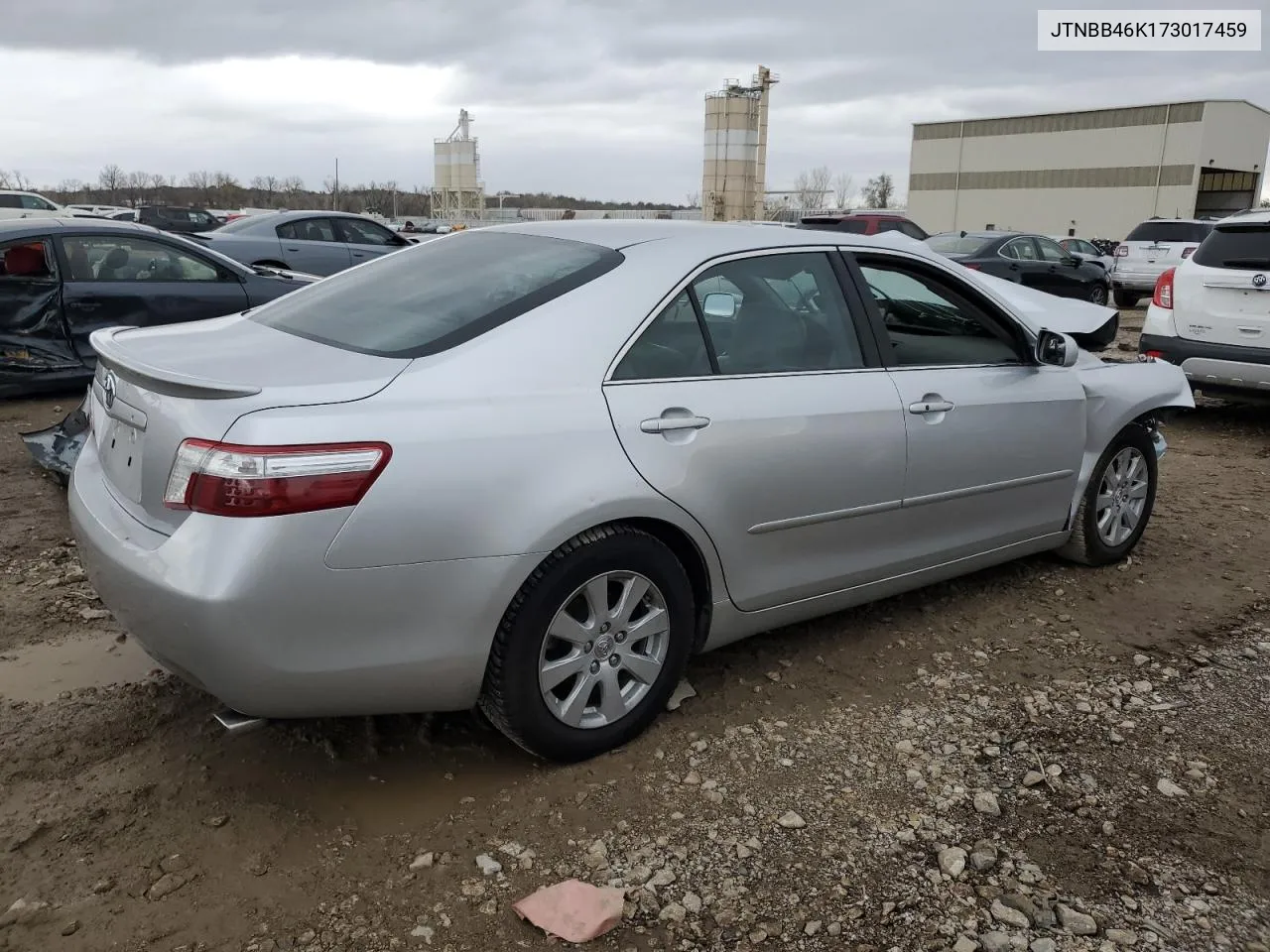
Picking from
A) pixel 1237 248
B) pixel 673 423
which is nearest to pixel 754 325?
pixel 673 423

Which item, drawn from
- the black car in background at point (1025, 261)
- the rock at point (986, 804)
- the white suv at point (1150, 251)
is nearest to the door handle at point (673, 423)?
the rock at point (986, 804)

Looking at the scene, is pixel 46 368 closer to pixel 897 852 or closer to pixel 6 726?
pixel 6 726

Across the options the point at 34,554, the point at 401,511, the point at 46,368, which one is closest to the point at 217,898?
the point at 401,511

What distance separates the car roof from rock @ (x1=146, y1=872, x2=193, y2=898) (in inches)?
84.3

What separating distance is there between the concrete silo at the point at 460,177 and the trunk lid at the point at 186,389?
253 feet

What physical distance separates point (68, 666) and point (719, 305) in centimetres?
260

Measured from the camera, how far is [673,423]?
298cm

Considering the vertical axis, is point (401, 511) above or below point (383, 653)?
above

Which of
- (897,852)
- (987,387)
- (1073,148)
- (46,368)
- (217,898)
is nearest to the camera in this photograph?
(217,898)

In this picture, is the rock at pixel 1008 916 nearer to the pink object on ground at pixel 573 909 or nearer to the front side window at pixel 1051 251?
the pink object on ground at pixel 573 909

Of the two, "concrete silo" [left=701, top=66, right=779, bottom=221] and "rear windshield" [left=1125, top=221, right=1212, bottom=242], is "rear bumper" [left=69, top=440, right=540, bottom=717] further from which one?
"concrete silo" [left=701, top=66, right=779, bottom=221]

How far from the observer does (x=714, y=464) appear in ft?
10.0

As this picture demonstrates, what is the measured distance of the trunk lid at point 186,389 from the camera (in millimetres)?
2498

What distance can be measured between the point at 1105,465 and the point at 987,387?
41.7 inches
